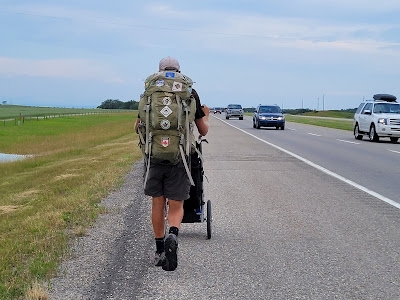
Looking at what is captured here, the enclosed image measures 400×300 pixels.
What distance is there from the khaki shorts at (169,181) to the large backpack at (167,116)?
0.12 metres

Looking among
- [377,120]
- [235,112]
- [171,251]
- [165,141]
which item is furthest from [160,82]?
[235,112]

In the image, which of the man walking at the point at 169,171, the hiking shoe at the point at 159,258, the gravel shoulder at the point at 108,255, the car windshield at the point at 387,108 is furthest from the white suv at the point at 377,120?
the hiking shoe at the point at 159,258

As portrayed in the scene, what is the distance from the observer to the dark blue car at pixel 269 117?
128 feet

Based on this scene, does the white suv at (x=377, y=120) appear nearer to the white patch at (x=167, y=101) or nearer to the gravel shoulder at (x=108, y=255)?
the gravel shoulder at (x=108, y=255)

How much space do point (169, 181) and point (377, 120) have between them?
23.1 m

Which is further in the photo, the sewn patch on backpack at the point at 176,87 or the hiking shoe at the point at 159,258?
the hiking shoe at the point at 159,258

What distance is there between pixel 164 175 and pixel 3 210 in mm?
7793

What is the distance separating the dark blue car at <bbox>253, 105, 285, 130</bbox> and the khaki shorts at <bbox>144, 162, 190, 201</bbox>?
3391 centimetres

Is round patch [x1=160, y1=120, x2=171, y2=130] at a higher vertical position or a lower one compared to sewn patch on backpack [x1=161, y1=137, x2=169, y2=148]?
higher

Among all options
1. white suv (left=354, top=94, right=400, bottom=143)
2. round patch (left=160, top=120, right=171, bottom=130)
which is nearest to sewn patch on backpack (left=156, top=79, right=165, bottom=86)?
round patch (left=160, top=120, right=171, bottom=130)

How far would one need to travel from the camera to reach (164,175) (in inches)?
218

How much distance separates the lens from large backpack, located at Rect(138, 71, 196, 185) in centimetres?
520

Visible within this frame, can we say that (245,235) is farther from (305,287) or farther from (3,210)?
(3,210)

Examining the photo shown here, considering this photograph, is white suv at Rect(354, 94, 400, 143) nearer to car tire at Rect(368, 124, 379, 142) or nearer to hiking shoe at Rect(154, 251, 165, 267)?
car tire at Rect(368, 124, 379, 142)
